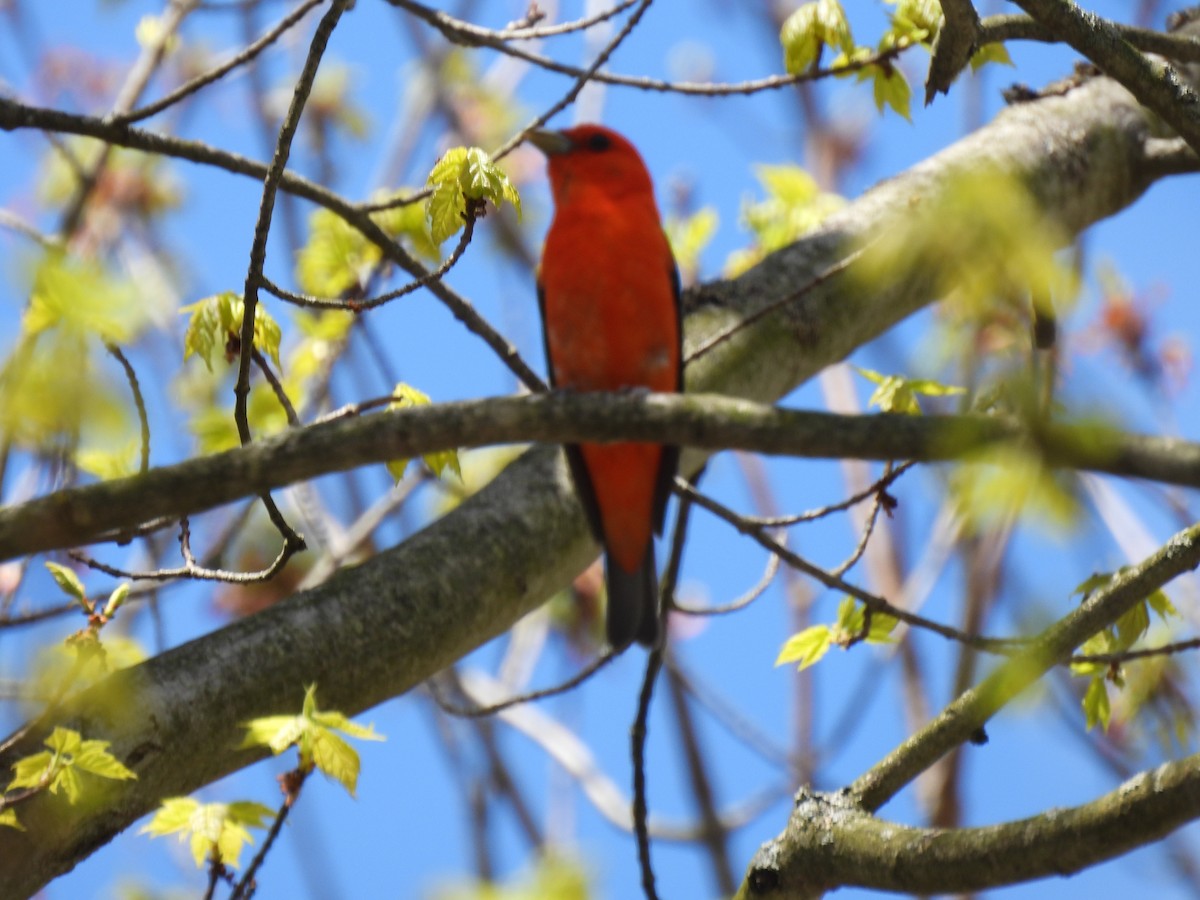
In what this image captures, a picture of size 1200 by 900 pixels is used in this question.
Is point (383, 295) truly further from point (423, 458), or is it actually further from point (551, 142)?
point (551, 142)

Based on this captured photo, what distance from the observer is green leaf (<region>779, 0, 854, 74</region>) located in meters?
3.41

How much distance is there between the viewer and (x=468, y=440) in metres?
2.17

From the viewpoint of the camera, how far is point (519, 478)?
12.2 ft

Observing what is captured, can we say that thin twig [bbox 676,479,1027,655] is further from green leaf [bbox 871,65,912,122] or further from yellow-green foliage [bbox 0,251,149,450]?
yellow-green foliage [bbox 0,251,149,450]

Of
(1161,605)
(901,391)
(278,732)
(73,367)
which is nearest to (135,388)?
(73,367)

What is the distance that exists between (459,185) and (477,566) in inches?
42.1

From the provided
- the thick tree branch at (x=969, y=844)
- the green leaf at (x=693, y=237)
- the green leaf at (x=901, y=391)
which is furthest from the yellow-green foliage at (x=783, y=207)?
the thick tree branch at (x=969, y=844)

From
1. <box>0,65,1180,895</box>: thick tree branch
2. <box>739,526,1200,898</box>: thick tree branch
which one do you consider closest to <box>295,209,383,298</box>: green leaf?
<box>0,65,1180,895</box>: thick tree branch

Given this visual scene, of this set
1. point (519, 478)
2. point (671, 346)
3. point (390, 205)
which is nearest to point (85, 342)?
point (390, 205)

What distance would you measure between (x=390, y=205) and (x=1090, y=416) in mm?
2199

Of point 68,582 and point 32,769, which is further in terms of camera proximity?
point 68,582

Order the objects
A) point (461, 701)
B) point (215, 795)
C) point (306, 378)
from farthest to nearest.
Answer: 1. point (215, 795)
2. point (461, 701)
3. point (306, 378)

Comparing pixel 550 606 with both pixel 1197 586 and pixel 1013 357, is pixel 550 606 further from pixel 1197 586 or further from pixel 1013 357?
pixel 1013 357

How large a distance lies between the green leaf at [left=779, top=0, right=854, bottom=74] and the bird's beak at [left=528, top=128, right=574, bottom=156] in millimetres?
1466
